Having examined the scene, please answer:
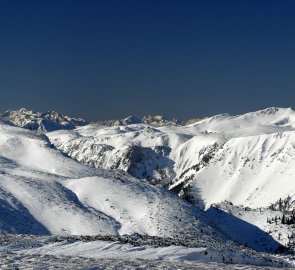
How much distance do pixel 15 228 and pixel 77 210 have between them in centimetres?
1872

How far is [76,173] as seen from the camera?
16862 centimetres

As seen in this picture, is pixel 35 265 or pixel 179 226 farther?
pixel 179 226

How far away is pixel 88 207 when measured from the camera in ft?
413

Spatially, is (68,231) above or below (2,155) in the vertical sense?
below

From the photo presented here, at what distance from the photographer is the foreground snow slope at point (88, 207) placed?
108 m

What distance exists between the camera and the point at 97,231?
10562 cm

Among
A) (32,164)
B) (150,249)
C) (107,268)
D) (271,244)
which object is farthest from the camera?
(32,164)

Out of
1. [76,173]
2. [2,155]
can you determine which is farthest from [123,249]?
[2,155]

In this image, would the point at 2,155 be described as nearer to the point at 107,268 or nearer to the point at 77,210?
the point at 77,210

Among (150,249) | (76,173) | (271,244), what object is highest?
(76,173)

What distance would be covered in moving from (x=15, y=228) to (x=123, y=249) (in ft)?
210

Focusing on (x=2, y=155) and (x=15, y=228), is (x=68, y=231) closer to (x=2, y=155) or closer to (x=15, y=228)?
(x=15, y=228)

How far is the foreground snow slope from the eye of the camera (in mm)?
108375

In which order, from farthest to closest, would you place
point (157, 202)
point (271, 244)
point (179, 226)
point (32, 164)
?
1. point (32, 164)
2. point (271, 244)
3. point (157, 202)
4. point (179, 226)
